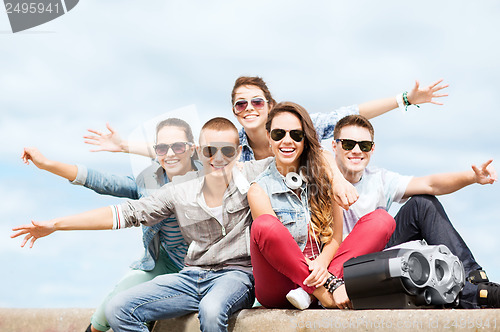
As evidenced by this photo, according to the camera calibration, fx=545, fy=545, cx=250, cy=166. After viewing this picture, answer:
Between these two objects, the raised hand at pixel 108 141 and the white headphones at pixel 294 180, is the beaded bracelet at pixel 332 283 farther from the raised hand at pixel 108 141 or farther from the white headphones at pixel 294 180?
the raised hand at pixel 108 141

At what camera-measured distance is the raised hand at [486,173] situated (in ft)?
13.0

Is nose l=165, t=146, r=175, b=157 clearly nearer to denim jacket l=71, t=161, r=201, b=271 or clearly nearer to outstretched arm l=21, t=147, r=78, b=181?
denim jacket l=71, t=161, r=201, b=271

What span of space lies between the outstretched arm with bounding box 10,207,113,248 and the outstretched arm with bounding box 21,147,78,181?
0.85 meters

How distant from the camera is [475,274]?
3.72 m

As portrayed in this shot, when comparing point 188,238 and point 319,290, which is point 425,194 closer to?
point 319,290

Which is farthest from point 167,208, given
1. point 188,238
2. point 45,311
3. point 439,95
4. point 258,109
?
point 439,95

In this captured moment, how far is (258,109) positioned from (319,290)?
1.96m

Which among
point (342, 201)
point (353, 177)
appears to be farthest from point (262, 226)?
point (353, 177)

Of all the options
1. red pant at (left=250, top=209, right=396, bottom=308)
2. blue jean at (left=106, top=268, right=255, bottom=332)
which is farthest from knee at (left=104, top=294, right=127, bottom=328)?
red pant at (left=250, top=209, right=396, bottom=308)

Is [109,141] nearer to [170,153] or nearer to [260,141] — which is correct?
[170,153]

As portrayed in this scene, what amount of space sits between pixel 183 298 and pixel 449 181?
7.01ft

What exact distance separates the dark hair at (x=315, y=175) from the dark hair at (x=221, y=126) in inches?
10.5

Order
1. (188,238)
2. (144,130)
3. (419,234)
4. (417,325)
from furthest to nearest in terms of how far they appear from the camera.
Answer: (144,130) < (419,234) < (188,238) < (417,325)

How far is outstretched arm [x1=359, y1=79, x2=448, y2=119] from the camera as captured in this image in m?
5.20
